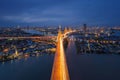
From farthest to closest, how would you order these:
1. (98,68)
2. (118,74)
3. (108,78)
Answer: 1. (98,68)
2. (118,74)
3. (108,78)

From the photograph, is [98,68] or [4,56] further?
[4,56]

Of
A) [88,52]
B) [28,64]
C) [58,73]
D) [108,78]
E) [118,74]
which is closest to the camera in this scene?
[58,73]

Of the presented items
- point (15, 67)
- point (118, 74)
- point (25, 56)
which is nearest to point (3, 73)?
point (15, 67)

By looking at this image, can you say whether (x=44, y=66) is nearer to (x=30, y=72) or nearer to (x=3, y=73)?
(x=30, y=72)

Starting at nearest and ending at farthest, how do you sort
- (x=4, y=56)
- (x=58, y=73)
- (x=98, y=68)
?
(x=58, y=73), (x=98, y=68), (x=4, y=56)

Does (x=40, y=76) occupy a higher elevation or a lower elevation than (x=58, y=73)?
lower

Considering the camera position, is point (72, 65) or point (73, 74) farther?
point (72, 65)

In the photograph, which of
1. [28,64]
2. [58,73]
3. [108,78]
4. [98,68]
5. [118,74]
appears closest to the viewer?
[58,73]

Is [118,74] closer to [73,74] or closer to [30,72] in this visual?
[73,74]

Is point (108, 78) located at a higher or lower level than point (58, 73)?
lower

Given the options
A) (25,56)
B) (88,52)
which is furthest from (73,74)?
(88,52)
